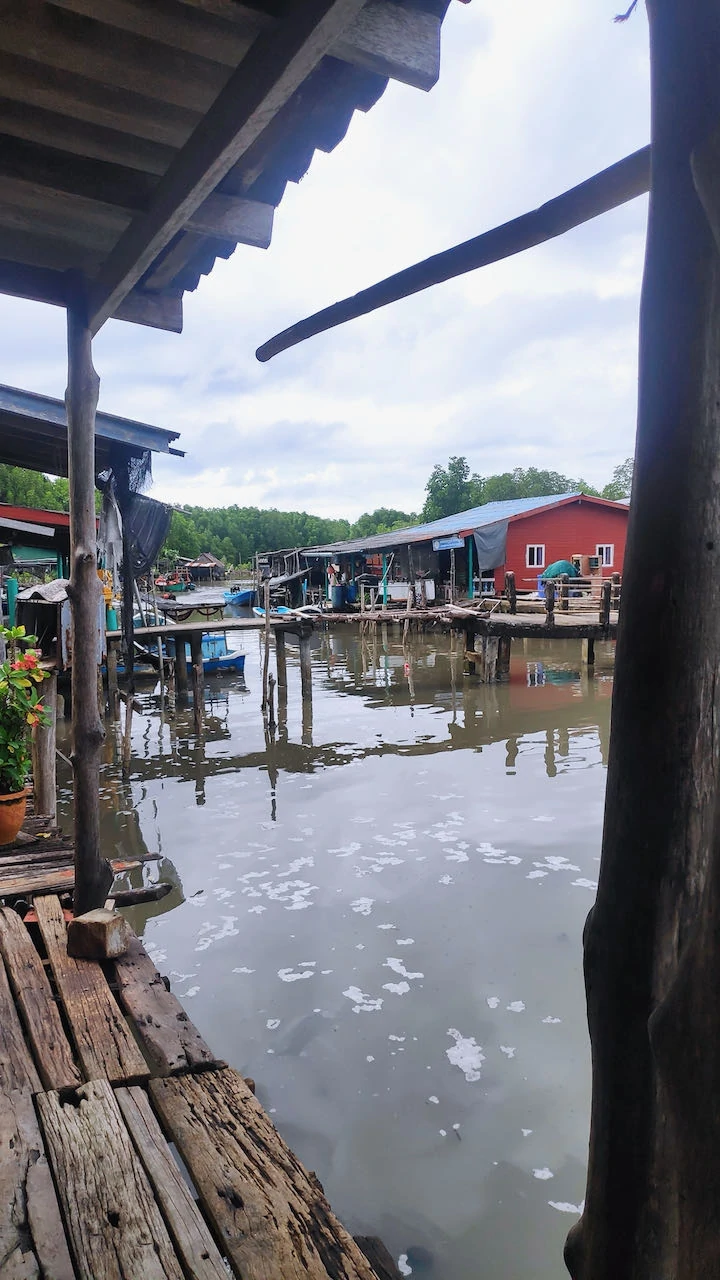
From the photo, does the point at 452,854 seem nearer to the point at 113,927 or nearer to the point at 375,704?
the point at 113,927

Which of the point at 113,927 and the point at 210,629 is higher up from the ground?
the point at 210,629

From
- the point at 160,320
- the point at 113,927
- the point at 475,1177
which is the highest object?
the point at 160,320

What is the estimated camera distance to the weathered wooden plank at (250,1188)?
76.2 inches

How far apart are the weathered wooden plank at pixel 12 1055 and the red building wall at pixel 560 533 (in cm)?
2616

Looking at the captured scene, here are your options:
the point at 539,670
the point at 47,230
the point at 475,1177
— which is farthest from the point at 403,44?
the point at 539,670

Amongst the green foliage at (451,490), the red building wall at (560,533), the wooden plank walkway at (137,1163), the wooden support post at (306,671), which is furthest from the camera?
the green foliage at (451,490)

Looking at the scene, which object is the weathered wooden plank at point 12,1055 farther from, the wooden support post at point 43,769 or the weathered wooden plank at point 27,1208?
the wooden support post at point 43,769

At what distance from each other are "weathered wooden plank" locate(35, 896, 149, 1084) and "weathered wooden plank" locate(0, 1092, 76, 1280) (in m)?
0.32

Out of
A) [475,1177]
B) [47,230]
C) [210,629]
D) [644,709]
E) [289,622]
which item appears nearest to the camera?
[644,709]

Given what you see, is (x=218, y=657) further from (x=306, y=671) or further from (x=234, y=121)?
(x=234, y=121)

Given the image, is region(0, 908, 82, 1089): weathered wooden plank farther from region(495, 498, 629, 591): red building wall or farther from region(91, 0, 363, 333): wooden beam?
region(495, 498, 629, 591): red building wall

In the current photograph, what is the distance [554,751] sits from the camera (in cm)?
1209

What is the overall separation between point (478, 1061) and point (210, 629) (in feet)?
41.5

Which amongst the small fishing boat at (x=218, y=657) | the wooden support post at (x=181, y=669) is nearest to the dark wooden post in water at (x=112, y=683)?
the wooden support post at (x=181, y=669)
